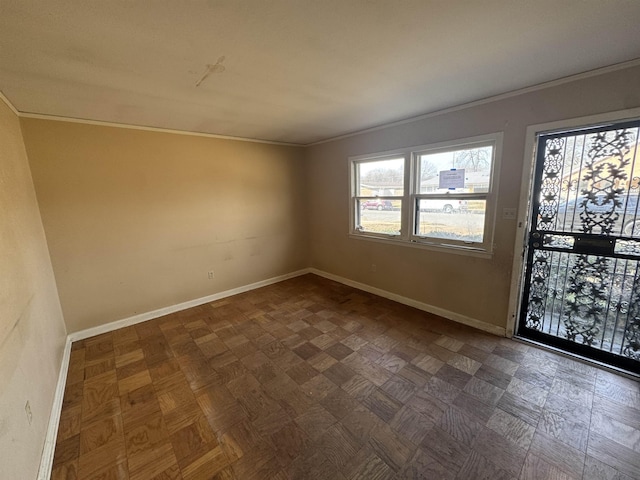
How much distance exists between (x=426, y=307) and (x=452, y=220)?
1166 millimetres

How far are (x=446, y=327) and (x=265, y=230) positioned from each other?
9.98ft

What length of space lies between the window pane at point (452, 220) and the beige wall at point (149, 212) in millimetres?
2405

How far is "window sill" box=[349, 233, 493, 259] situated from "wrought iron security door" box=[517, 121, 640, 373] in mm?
412

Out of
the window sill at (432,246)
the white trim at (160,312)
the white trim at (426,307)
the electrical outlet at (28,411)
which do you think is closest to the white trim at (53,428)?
the electrical outlet at (28,411)

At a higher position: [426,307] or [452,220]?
[452,220]

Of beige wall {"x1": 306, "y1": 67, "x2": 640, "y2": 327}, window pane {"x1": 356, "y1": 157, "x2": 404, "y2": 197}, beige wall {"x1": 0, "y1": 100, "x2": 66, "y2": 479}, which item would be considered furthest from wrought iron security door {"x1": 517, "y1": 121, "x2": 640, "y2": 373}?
beige wall {"x1": 0, "y1": 100, "x2": 66, "y2": 479}

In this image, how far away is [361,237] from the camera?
4020 millimetres

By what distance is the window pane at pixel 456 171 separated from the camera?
272 centimetres

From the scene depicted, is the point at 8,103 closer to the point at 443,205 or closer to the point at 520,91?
the point at 443,205

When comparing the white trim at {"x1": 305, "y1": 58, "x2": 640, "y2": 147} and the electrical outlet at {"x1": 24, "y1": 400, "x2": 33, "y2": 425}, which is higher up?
the white trim at {"x1": 305, "y1": 58, "x2": 640, "y2": 147}

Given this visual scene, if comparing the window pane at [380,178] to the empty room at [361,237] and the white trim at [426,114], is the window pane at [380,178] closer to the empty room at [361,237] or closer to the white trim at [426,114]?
the empty room at [361,237]

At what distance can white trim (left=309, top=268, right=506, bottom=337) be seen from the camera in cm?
279

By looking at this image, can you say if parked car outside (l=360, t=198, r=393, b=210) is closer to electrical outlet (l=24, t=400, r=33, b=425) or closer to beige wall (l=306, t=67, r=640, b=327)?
beige wall (l=306, t=67, r=640, b=327)

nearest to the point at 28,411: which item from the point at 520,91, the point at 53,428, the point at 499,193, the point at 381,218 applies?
the point at 53,428
